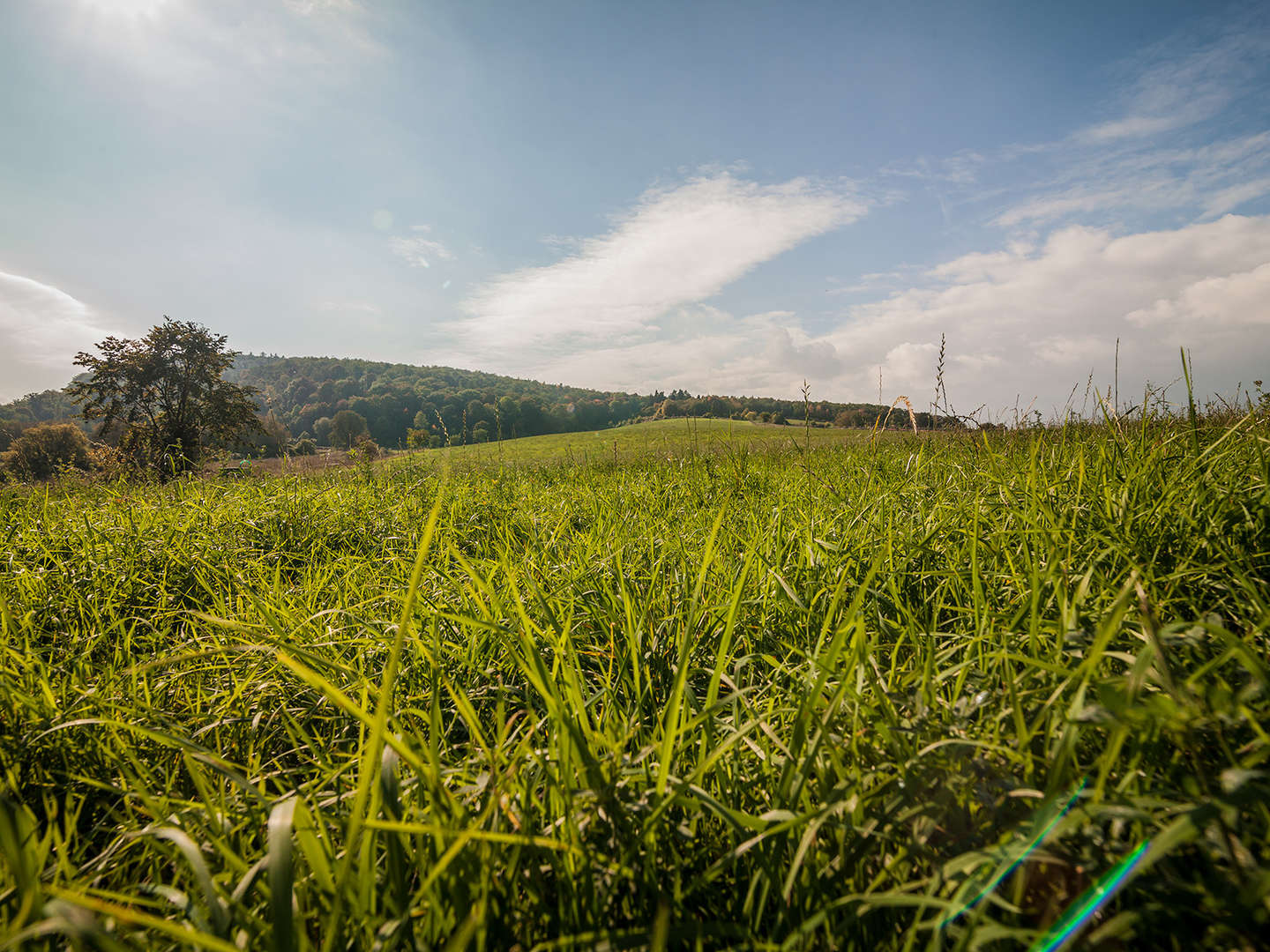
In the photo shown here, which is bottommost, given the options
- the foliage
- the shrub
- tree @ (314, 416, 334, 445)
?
the shrub

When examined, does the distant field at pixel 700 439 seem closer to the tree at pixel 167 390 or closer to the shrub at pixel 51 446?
the tree at pixel 167 390

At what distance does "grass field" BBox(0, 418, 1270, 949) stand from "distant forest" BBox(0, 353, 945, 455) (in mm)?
1549

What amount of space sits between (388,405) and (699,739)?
8700 cm

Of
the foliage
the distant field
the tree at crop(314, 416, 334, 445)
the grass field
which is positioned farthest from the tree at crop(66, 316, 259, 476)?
the tree at crop(314, 416, 334, 445)

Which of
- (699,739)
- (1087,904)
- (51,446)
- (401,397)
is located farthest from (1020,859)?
(401,397)

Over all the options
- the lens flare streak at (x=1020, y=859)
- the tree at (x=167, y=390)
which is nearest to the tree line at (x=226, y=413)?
the tree at (x=167, y=390)

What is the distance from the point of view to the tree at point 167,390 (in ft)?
79.4

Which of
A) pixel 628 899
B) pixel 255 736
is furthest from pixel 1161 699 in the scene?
pixel 255 736

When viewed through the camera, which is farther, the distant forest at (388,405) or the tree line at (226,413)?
the distant forest at (388,405)

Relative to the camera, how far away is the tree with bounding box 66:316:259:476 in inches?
952

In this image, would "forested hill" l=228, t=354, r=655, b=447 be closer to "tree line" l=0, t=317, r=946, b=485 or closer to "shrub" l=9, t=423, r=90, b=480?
"tree line" l=0, t=317, r=946, b=485

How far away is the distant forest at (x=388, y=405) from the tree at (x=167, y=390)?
1.38 meters

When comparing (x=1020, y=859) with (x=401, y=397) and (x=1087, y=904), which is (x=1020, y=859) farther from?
(x=401, y=397)

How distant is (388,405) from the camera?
7788 centimetres
